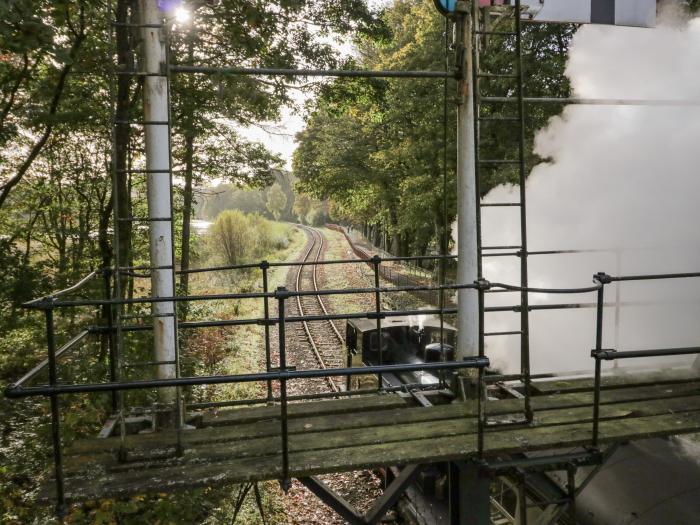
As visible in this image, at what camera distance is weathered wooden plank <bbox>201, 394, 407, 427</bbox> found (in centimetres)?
415

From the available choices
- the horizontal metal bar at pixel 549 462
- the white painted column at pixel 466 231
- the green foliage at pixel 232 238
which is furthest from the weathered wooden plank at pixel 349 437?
the green foliage at pixel 232 238

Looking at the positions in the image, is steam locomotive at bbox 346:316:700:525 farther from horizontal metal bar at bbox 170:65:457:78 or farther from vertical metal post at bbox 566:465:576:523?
horizontal metal bar at bbox 170:65:457:78

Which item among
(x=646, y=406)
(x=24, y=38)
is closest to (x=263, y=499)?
(x=646, y=406)

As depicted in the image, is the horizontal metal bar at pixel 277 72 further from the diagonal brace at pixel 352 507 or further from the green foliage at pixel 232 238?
the green foliage at pixel 232 238

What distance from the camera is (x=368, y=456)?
11.0ft

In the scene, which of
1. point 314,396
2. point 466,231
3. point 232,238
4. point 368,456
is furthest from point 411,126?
point 368,456

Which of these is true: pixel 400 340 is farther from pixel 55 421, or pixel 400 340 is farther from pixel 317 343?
pixel 317 343

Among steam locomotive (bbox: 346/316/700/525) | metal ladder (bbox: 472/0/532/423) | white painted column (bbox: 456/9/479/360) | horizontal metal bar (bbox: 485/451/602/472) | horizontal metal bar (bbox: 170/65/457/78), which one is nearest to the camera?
horizontal metal bar (bbox: 485/451/602/472)

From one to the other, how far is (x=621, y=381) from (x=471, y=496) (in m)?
2.19

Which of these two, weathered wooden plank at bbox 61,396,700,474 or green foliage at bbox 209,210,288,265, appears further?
green foliage at bbox 209,210,288,265

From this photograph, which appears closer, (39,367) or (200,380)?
(200,380)

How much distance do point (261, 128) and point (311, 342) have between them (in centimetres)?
590

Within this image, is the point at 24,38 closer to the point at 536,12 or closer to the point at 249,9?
the point at 249,9

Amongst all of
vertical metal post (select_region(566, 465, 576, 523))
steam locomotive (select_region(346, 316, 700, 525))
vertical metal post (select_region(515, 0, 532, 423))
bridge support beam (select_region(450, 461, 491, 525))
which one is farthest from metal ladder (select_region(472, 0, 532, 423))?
steam locomotive (select_region(346, 316, 700, 525))
